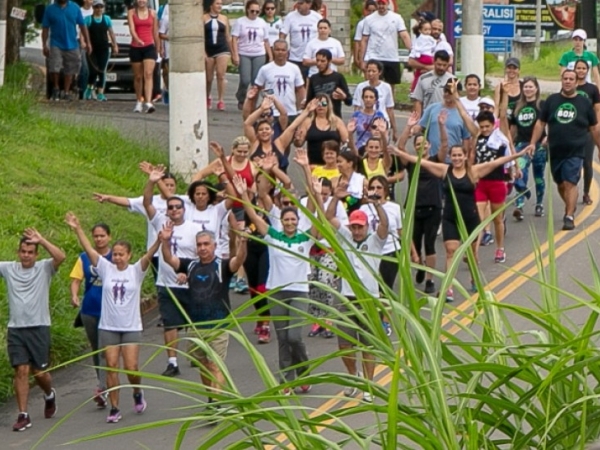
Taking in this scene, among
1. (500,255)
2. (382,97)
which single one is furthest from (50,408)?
(382,97)

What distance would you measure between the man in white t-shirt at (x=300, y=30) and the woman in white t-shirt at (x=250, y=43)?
0.95m

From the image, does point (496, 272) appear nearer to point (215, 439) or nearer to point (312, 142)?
point (312, 142)

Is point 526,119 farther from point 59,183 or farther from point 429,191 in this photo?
point 59,183

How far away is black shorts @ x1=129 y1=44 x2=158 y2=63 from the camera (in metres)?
24.0

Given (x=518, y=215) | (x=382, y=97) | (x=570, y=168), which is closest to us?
(x=570, y=168)

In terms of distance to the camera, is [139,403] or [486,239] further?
[486,239]

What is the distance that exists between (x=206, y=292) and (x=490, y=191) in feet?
15.7

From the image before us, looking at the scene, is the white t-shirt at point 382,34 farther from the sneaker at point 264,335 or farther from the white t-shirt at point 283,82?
the sneaker at point 264,335

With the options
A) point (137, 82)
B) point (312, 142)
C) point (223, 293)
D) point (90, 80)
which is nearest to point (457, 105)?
point (312, 142)

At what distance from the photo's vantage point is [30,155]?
18812 mm

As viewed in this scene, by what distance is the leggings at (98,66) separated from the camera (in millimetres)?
26094

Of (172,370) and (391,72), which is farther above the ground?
(391,72)

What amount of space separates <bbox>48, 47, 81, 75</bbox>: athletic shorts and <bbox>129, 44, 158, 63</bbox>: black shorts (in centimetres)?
110

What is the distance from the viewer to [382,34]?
21.0 meters
